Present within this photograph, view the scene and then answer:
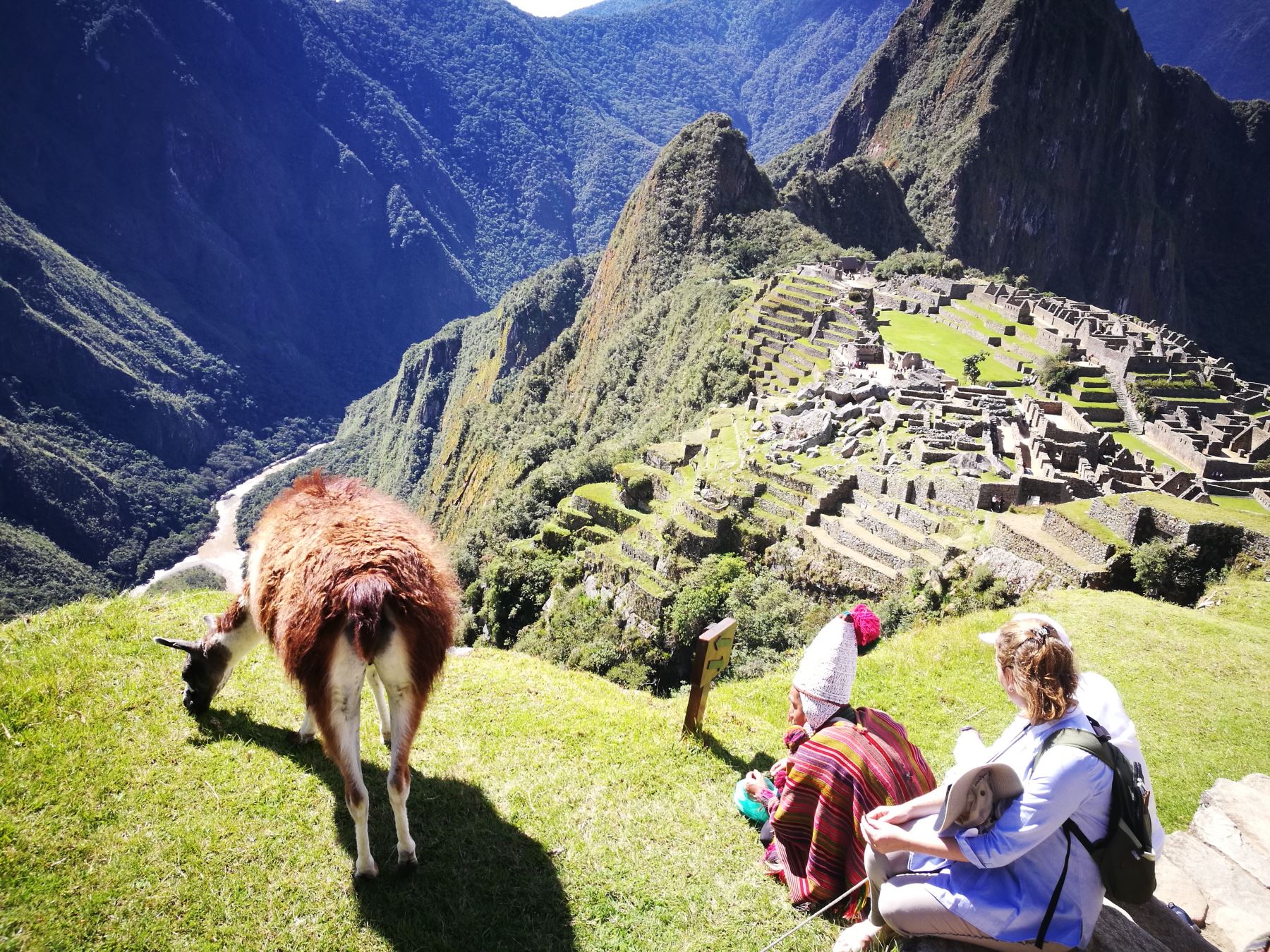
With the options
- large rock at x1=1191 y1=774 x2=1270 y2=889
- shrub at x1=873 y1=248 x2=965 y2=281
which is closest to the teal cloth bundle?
large rock at x1=1191 y1=774 x2=1270 y2=889

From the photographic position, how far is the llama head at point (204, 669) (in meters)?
4.88

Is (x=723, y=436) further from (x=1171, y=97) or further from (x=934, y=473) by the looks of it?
(x=1171, y=97)

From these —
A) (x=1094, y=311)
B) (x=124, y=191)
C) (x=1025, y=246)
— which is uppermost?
(x=1025, y=246)

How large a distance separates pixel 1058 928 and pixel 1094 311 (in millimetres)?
58303

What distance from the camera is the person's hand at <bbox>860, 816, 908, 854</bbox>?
3104 mm

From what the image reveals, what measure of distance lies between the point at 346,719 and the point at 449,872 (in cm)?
123

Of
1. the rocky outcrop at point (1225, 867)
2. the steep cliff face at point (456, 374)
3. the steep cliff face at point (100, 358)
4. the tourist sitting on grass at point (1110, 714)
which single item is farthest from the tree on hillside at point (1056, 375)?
the steep cliff face at point (100, 358)

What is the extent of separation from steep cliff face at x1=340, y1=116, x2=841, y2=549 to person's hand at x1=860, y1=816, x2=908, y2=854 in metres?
29.8

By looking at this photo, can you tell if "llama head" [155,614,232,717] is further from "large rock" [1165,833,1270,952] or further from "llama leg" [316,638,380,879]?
"large rock" [1165,833,1270,952]

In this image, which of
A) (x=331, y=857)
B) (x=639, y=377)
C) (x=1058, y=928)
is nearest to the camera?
(x=1058, y=928)

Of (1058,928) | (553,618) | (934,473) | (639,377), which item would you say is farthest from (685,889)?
(639,377)

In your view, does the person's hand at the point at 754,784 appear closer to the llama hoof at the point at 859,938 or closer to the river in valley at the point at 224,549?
the llama hoof at the point at 859,938

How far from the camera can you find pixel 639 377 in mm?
57469

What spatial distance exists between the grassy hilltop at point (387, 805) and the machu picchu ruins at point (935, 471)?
17.6 ft
